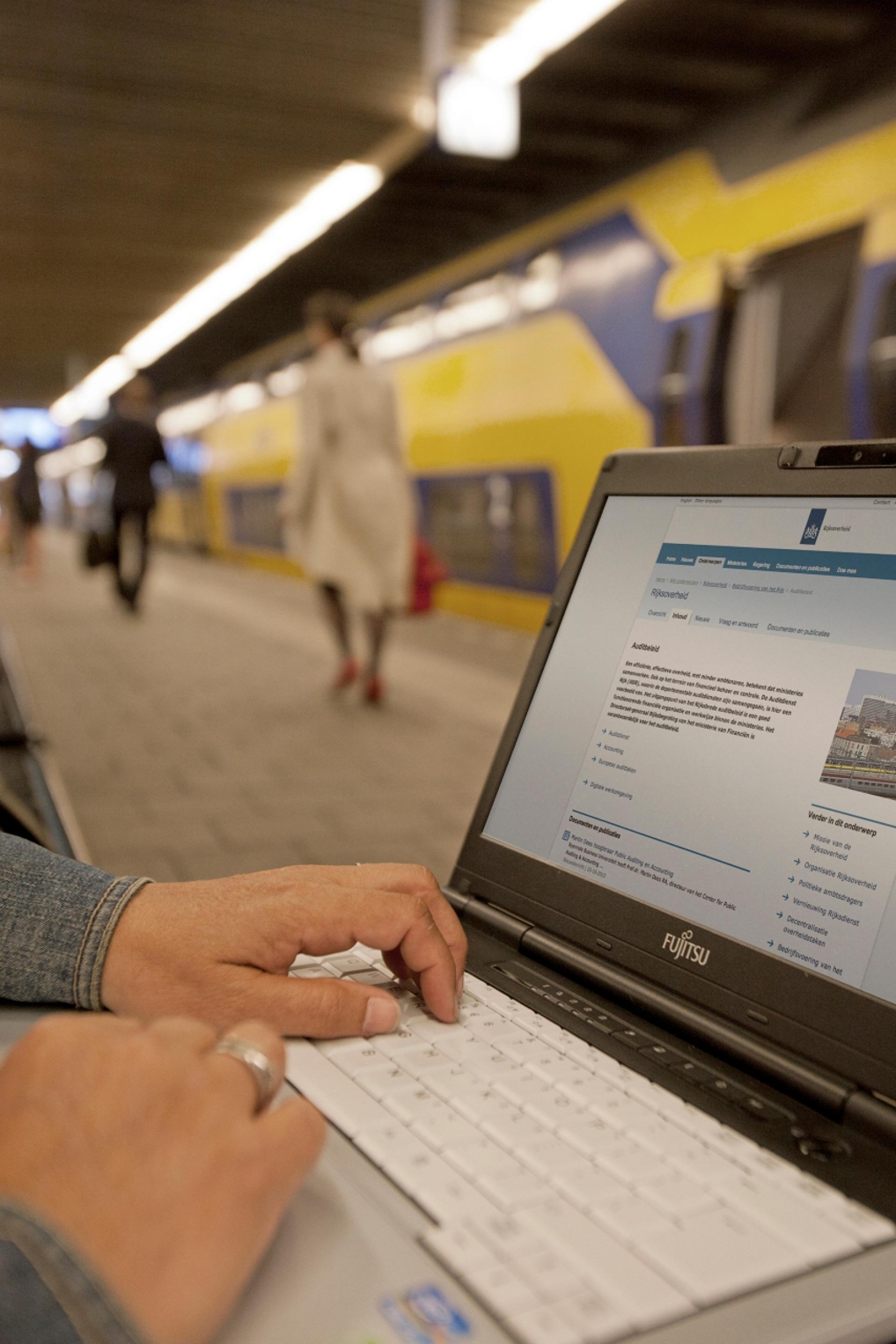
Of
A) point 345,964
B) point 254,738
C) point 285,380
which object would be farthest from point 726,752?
point 285,380

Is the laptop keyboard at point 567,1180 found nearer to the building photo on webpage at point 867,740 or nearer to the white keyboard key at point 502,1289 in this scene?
the white keyboard key at point 502,1289

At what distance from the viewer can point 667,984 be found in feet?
2.93

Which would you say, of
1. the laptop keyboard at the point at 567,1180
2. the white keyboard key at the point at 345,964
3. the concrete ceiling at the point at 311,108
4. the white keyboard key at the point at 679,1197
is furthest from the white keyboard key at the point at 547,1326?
the concrete ceiling at the point at 311,108

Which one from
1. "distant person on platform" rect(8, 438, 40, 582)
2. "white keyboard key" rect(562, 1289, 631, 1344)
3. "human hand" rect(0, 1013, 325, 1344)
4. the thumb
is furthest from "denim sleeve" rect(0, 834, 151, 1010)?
"distant person on platform" rect(8, 438, 40, 582)

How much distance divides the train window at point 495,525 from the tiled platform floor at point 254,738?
582mm

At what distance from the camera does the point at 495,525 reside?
10.5 metres

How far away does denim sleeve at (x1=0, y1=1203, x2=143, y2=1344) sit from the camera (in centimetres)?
49

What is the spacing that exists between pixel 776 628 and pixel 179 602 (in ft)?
40.4

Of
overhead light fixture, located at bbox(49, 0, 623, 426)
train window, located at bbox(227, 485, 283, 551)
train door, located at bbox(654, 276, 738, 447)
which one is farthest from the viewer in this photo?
train window, located at bbox(227, 485, 283, 551)

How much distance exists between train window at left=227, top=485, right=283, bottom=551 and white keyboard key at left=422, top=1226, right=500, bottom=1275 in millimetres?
16752

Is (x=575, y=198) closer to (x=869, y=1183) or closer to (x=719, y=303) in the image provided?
(x=719, y=303)

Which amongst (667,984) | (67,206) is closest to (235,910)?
(667,984)

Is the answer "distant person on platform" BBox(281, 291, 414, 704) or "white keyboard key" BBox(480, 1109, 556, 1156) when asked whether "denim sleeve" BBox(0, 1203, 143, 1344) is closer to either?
"white keyboard key" BBox(480, 1109, 556, 1156)

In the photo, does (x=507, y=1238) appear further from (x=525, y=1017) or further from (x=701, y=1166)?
(x=525, y=1017)
